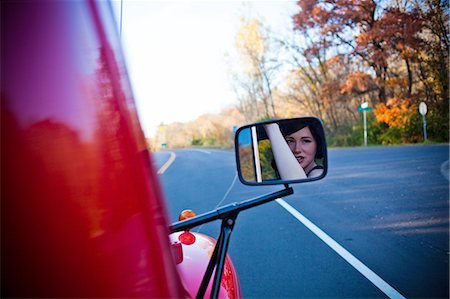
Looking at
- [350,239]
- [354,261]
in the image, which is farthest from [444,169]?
[354,261]

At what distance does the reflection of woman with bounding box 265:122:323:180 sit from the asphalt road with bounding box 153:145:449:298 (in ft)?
7.22

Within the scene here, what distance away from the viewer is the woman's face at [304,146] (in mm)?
1397

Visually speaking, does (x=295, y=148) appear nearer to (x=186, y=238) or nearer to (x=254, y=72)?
(x=186, y=238)

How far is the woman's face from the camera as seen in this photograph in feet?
4.58

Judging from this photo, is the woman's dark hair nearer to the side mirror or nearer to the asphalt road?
the side mirror

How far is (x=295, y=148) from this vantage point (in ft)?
4.60

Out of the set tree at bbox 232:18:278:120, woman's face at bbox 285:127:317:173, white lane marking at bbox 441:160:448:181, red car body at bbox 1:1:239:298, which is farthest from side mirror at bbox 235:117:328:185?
tree at bbox 232:18:278:120

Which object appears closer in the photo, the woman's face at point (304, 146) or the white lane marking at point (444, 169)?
the woman's face at point (304, 146)

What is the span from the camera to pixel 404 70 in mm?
18328

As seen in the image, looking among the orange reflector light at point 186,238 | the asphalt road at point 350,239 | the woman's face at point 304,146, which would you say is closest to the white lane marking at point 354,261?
the asphalt road at point 350,239

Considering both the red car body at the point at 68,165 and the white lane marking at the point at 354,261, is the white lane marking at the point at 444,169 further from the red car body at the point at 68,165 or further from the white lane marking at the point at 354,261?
the red car body at the point at 68,165

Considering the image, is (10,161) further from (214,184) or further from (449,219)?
(214,184)

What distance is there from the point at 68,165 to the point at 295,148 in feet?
3.37

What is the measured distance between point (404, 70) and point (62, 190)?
21.4m
